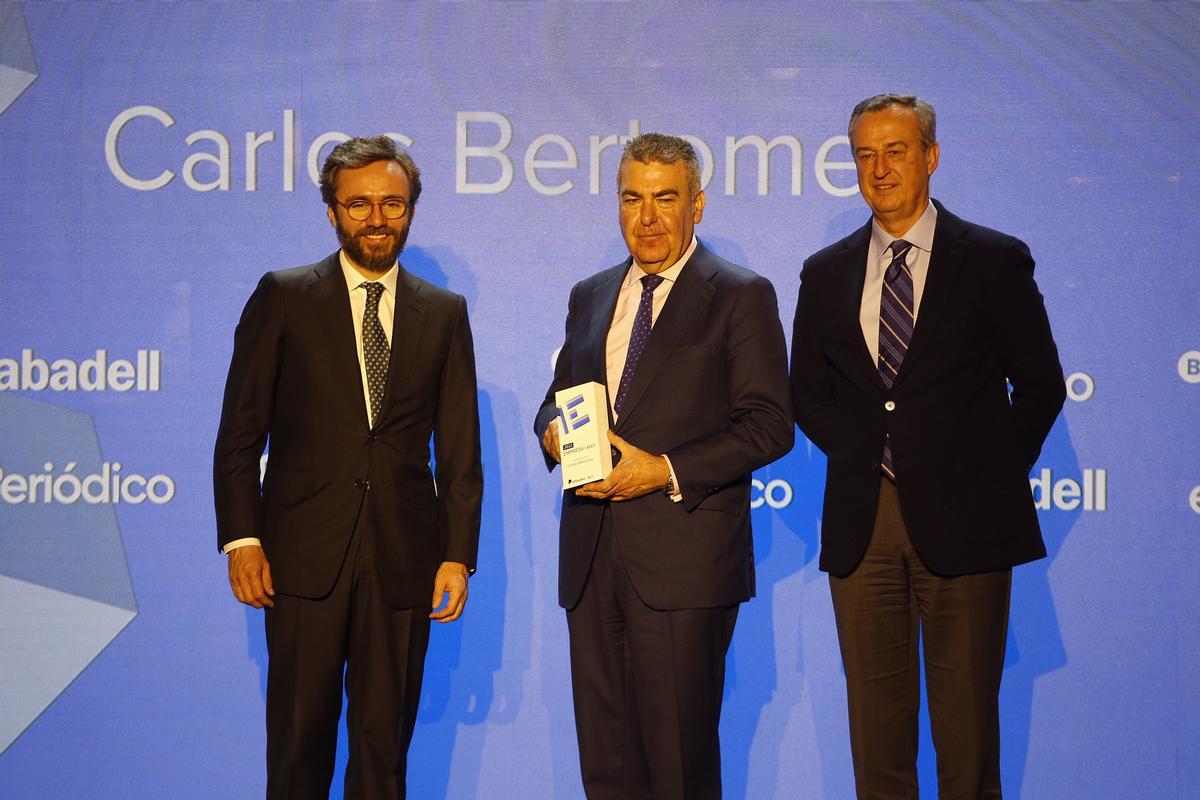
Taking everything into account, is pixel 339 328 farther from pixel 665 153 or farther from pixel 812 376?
pixel 812 376

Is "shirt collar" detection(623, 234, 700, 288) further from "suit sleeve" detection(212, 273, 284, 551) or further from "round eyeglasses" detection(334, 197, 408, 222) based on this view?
"suit sleeve" detection(212, 273, 284, 551)

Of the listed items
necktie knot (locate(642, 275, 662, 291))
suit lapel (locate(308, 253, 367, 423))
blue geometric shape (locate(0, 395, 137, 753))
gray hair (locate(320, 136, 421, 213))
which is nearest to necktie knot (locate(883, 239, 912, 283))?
necktie knot (locate(642, 275, 662, 291))

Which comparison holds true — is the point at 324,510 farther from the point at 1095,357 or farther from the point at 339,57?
the point at 1095,357

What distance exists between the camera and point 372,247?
2982 millimetres

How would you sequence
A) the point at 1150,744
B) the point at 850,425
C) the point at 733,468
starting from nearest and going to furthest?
1. the point at 733,468
2. the point at 850,425
3. the point at 1150,744

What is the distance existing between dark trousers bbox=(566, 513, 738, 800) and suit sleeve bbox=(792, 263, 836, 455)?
0.55m

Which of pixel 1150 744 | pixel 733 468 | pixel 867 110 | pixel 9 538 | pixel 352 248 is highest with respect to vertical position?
pixel 867 110

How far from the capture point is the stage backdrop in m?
3.82

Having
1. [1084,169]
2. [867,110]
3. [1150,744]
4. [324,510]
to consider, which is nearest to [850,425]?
[867,110]

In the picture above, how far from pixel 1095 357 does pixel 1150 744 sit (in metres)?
1.29

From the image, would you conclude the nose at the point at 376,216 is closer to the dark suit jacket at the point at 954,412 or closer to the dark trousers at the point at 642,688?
the dark trousers at the point at 642,688

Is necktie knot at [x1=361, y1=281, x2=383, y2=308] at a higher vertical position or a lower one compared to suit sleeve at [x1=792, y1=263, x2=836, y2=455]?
higher

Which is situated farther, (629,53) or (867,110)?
(629,53)

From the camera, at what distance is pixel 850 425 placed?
293 centimetres
